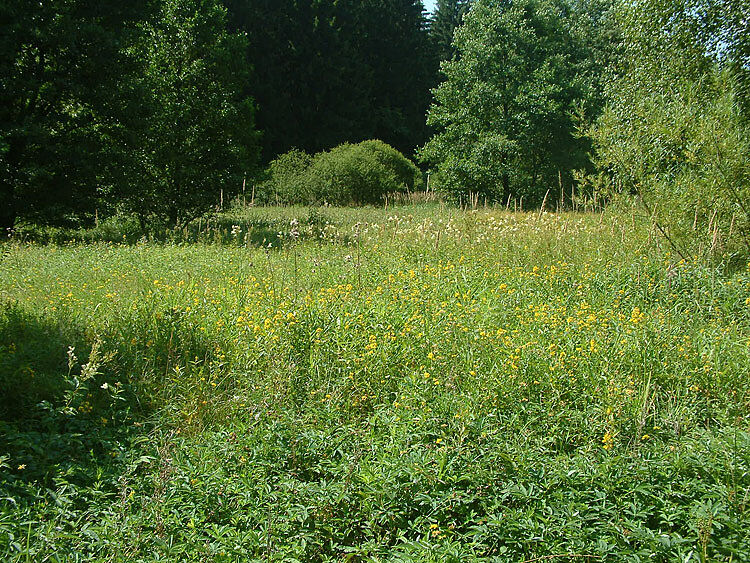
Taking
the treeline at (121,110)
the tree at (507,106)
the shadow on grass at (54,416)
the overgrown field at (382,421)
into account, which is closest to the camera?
the overgrown field at (382,421)

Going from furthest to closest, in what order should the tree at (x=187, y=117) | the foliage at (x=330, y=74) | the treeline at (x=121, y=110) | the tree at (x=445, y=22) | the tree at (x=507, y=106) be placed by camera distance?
the tree at (x=445, y=22) < the foliage at (x=330, y=74) < the tree at (x=507, y=106) < the tree at (x=187, y=117) < the treeline at (x=121, y=110)

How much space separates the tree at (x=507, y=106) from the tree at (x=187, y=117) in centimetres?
896

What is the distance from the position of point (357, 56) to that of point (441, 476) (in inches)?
1479

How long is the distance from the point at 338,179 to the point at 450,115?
5105 millimetres

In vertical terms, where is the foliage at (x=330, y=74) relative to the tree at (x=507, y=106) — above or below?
above

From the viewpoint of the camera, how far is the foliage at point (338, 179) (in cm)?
2150

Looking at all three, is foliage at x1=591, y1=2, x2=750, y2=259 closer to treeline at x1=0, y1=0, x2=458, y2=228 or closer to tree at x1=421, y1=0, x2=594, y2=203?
treeline at x1=0, y1=0, x2=458, y2=228

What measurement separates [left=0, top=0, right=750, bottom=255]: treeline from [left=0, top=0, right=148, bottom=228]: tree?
0.03 meters

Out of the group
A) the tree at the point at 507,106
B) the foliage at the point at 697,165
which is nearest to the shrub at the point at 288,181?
the tree at the point at 507,106

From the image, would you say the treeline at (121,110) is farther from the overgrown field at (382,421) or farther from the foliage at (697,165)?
the foliage at (697,165)

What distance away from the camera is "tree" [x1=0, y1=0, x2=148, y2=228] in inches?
384

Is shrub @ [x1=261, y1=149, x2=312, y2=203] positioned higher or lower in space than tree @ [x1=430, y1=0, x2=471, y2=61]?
lower

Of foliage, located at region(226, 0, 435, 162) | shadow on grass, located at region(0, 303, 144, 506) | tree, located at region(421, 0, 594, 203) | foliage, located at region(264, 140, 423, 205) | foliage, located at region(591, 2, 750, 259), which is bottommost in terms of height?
shadow on grass, located at region(0, 303, 144, 506)

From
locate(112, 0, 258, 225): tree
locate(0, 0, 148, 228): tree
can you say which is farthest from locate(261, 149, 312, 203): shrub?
locate(0, 0, 148, 228): tree
